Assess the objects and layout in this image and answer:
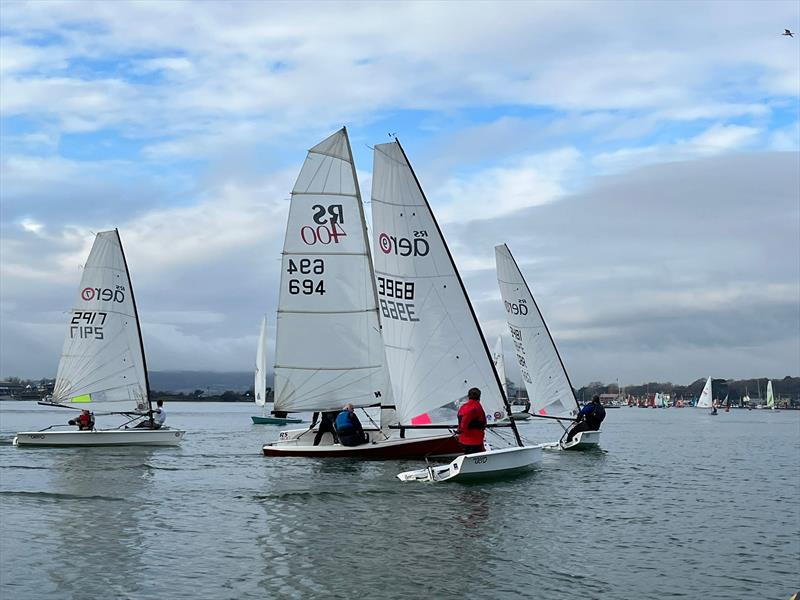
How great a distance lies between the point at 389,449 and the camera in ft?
77.9

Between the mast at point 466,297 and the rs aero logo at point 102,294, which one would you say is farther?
the rs aero logo at point 102,294

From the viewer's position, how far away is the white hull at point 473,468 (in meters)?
19.0

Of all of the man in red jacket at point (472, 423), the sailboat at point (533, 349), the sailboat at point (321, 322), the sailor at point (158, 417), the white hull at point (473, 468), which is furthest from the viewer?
the sailboat at point (533, 349)

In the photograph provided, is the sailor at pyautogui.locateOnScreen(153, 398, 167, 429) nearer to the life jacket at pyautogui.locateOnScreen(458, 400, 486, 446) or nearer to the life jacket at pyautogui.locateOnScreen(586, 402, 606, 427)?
the life jacket at pyautogui.locateOnScreen(586, 402, 606, 427)

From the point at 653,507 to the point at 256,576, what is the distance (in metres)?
9.61

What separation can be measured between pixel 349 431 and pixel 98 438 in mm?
10817

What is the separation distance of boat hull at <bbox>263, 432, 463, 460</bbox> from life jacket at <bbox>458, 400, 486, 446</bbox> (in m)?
3.62

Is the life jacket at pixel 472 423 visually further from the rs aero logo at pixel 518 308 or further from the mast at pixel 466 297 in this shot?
the rs aero logo at pixel 518 308

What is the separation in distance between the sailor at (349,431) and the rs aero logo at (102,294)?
12.6 metres

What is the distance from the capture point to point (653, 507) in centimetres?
1755

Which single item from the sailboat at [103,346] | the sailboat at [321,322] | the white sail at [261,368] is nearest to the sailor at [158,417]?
the sailboat at [103,346]

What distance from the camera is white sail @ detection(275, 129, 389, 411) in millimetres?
26766

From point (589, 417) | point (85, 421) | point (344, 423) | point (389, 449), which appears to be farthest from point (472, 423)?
point (85, 421)

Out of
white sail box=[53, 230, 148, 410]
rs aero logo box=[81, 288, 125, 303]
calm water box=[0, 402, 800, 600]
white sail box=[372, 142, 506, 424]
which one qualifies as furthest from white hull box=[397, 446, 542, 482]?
rs aero logo box=[81, 288, 125, 303]
